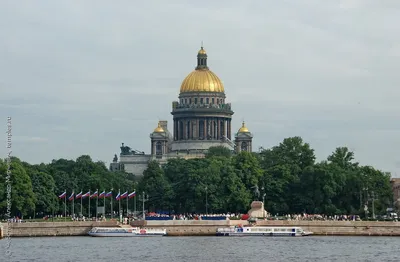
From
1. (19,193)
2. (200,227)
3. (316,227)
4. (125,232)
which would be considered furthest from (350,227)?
(19,193)

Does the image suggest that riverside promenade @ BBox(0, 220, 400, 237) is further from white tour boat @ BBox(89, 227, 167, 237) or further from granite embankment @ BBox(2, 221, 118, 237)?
white tour boat @ BBox(89, 227, 167, 237)

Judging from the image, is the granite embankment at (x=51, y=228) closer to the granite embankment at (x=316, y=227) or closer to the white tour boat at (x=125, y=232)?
the white tour boat at (x=125, y=232)

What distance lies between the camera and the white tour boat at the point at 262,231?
155125 mm

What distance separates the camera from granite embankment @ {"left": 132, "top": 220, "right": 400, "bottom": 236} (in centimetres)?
15412

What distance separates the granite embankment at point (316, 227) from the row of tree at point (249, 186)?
625 inches

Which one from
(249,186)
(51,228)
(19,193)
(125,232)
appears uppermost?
(249,186)

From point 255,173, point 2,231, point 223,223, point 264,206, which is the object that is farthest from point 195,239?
point 255,173

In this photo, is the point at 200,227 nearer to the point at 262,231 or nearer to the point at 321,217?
the point at 262,231

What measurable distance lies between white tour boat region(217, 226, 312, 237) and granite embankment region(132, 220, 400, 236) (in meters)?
1.14

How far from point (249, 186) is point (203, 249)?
55.1 meters

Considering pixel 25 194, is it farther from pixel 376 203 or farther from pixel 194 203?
pixel 376 203

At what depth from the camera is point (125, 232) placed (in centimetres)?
15662

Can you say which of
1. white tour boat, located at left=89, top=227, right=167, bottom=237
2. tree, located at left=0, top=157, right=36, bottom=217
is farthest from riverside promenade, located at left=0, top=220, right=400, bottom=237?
tree, located at left=0, top=157, right=36, bottom=217

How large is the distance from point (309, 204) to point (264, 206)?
5.59 m
